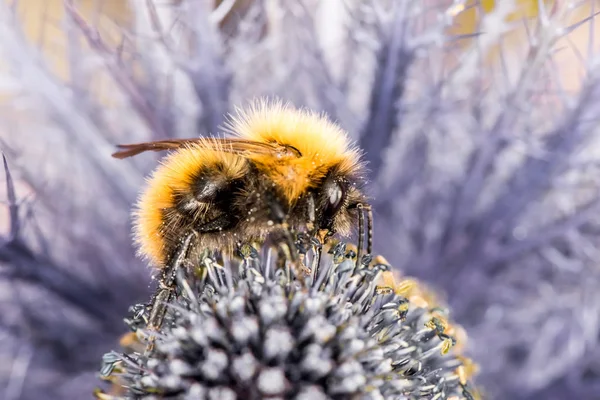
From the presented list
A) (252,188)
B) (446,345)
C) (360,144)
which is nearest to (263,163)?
(252,188)

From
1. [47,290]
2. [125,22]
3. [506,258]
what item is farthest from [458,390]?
[125,22]

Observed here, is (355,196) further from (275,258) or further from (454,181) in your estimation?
(454,181)

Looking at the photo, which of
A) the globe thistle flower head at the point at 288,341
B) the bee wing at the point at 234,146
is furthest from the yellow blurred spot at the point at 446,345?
the bee wing at the point at 234,146

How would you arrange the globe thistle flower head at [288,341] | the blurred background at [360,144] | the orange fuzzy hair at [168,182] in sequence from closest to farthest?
the globe thistle flower head at [288,341]
the orange fuzzy hair at [168,182]
the blurred background at [360,144]

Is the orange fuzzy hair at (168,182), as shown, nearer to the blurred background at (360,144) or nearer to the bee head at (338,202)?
the bee head at (338,202)

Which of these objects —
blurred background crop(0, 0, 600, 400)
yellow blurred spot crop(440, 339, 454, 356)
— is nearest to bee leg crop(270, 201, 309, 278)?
yellow blurred spot crop(440, 339, 454, 356)

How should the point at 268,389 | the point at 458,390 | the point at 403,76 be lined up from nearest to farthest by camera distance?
1. the point at 268,389
2. the point at 458,390
3. the point at 403,76

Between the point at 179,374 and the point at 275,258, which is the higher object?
the point at 275,258

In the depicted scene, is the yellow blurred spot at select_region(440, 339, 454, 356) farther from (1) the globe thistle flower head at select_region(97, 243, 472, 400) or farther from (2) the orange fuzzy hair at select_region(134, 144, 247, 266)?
(2) the orange fuzzy hair at select_region(134, 144, 247, 266)

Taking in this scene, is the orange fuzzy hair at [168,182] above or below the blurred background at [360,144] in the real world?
below
